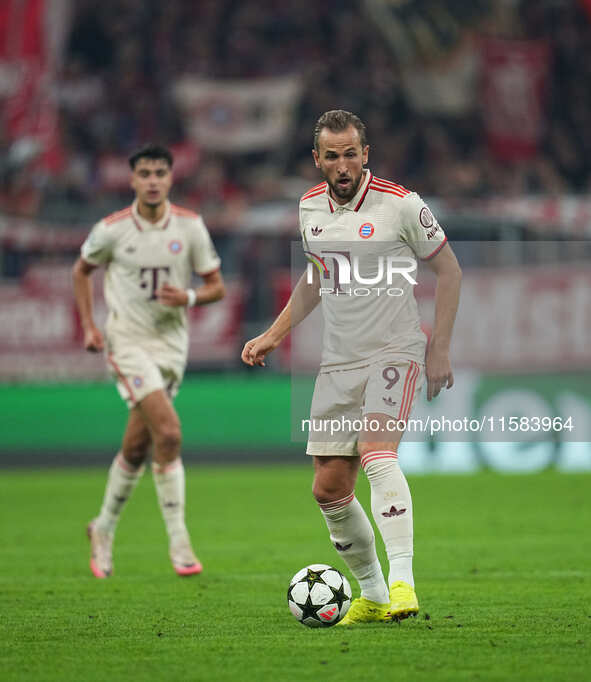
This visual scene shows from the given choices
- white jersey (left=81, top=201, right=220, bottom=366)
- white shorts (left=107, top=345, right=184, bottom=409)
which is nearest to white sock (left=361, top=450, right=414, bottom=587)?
white shorts (left=107, top=345, right=184, bottom=409)

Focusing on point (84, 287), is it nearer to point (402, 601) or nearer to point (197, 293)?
point (197, 293)

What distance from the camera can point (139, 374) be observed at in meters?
8.07

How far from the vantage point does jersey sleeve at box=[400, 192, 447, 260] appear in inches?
225

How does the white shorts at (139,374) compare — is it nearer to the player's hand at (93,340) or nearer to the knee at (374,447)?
the player's hand at (93,340)

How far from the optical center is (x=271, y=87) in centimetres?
1927

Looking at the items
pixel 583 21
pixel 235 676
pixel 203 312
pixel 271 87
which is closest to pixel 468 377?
pixel 203 312

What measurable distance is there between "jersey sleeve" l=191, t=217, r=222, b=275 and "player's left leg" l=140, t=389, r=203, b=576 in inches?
36.3

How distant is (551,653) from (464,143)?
14801 millimetres

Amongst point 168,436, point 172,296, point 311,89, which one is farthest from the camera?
point 311,89

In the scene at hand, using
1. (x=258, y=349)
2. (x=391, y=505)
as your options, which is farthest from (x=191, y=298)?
(x=391, y=505)

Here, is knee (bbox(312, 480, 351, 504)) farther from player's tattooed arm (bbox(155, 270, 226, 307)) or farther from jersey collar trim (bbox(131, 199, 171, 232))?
jersey collar trim (bbox(131, 199, 171, 232))

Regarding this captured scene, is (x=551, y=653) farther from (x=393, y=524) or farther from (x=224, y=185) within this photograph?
(x=224, y=185)

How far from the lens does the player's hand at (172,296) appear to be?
8062 mm

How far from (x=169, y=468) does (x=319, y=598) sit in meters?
2.52
